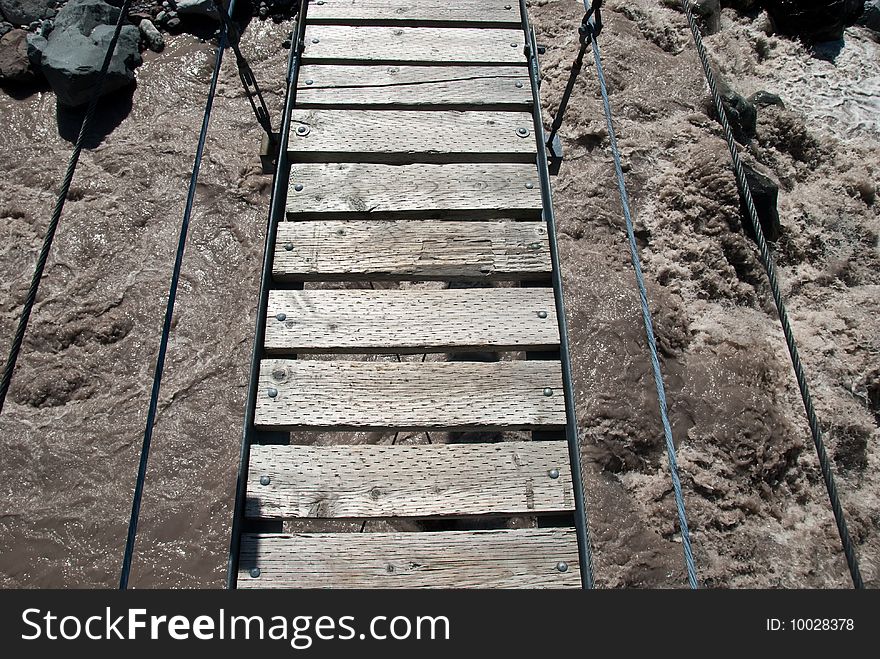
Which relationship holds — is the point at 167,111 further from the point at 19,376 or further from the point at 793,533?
the point at 793,533

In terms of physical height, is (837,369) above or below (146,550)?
above

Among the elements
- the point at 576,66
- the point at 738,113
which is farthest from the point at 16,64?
the point at 738,113

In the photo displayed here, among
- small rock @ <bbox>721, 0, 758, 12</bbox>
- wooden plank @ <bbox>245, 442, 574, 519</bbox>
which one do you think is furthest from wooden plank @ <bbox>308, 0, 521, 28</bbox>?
small rock @ <bbox>721, 0, 758, 12</bbox>

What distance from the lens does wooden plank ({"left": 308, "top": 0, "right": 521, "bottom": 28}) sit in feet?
18.5

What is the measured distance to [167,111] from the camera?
7.86 meters

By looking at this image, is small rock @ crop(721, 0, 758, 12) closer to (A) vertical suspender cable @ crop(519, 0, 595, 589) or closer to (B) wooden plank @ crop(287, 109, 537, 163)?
(A) vertical suspender cable @ crop(519, 0, 595, 589)

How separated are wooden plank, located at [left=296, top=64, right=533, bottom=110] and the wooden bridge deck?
15mm

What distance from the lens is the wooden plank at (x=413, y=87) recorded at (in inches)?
204

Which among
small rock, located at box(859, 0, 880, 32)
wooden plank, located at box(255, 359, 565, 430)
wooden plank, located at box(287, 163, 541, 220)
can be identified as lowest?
wooden plank, located at box(255, 359, 565, 430)

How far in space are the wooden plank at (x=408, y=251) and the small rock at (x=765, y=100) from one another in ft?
21.5

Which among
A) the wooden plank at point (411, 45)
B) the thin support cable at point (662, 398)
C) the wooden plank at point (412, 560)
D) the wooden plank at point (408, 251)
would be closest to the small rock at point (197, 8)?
the wooden plank at point (411, 45)
